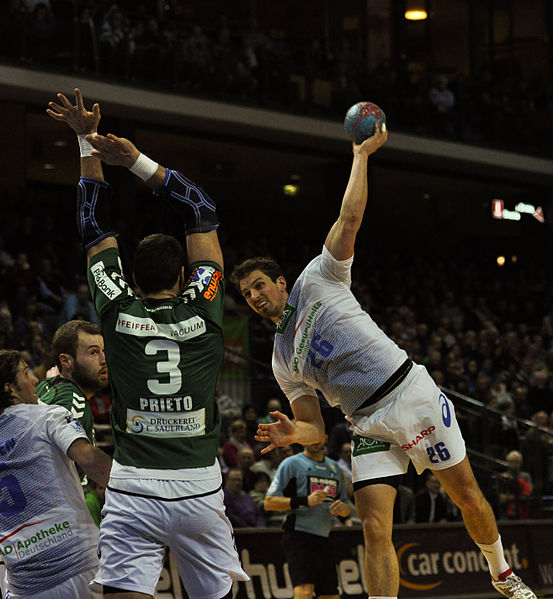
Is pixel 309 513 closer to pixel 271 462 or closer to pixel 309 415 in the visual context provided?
pixel 309 415

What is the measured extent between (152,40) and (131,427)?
45.4 ft

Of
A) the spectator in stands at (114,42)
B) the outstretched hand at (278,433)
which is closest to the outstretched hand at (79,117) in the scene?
the outstretched hand at (278,433)

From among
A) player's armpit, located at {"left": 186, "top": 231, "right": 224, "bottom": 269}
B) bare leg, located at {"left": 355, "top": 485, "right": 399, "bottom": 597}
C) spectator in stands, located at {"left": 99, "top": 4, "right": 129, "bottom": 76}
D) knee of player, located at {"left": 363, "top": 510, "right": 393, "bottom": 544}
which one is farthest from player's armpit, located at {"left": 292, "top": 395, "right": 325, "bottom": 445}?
spectator in stands, located at {"left": 99, "top": 4, "right": 129, "bottom": 76}

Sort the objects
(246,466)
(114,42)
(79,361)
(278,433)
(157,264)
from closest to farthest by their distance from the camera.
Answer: (157,264), (79,361), (278,433), (246,466), (114,42)

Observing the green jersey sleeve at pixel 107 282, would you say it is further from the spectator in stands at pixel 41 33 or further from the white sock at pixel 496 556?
the spectator in stands at pixel 41 33

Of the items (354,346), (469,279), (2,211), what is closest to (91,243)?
(354,346)

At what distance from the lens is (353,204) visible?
5.38 metres

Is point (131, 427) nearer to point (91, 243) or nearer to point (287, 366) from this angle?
point (91, 243)

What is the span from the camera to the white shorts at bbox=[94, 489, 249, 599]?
4.03 m

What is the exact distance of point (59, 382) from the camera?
4.95 metres

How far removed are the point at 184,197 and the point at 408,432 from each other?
6.68 ft

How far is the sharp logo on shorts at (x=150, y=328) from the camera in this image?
414 centimetres

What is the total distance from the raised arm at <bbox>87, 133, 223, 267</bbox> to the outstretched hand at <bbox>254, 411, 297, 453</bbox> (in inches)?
40.2


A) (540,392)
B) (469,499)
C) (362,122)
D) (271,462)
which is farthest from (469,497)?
(540,392)
